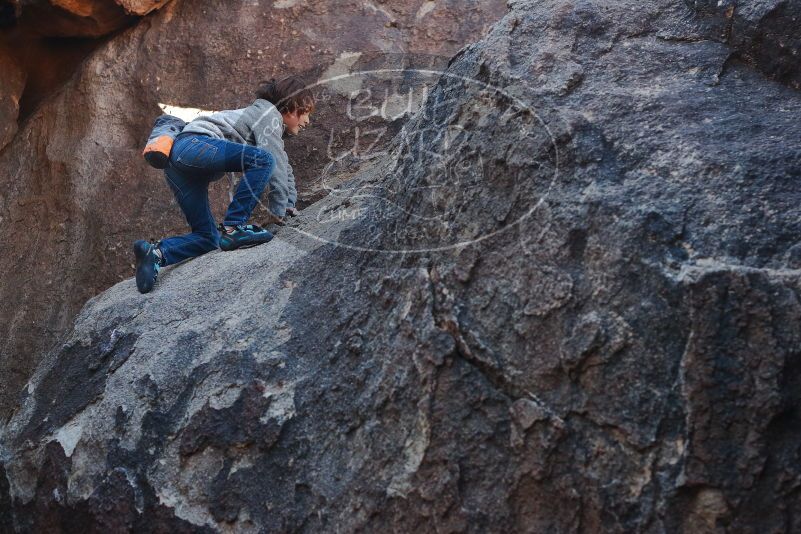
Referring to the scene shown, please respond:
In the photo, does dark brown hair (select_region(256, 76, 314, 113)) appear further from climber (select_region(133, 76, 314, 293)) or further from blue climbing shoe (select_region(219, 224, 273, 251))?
blue climbing shoe (select_region(219, 224, 273, 251))

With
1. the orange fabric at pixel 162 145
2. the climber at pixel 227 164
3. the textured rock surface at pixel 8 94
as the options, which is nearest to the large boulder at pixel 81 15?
the textured rock surface at pixel 8 94

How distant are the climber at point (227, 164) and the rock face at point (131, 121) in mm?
570

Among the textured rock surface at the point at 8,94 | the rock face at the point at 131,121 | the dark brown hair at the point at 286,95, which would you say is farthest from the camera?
the textured rock surface at the point at 8,94

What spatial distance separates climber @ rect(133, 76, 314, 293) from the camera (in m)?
3.29

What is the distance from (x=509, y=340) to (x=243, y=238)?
137cm

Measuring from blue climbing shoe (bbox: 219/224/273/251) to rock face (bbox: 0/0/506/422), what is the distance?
2.47ft

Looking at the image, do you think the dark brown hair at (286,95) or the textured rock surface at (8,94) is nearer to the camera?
the dark brown hair at (286,95)

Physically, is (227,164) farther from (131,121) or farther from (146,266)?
(131,121)

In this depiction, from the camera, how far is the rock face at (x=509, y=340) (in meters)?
1.94

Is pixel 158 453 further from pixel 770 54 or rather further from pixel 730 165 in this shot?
pixel 770 54

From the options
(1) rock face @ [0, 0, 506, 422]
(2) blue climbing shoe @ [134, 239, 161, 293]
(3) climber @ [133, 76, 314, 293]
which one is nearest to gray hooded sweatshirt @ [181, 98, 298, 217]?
(3) climber @ [133, 76, 314, 293]

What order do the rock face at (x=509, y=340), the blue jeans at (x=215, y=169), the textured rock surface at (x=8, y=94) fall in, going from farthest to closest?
the textured rock surface at (x=8, y=94)
the blue jeans at (x=215, y=169)
the rock face at (x=509, y=340)

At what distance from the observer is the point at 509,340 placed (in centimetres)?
220

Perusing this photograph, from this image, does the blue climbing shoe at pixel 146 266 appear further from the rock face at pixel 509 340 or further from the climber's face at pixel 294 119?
the climber's face at pixel 294 119
